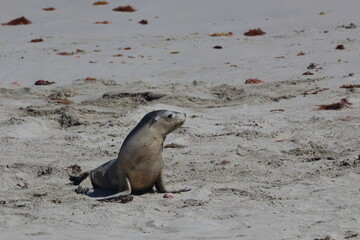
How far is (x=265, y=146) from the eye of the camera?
10.2 m

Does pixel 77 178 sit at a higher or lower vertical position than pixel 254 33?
lower

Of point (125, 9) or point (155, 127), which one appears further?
point (125, 9)

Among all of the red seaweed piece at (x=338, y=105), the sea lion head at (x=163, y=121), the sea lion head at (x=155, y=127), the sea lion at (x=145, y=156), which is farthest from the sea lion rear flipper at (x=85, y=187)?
the red seaweed piece at (x=338, y=105)

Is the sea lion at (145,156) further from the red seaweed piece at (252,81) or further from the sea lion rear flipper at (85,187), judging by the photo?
the red seaweed piece at (252,81)

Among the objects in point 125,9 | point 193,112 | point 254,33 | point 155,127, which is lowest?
point 193,112

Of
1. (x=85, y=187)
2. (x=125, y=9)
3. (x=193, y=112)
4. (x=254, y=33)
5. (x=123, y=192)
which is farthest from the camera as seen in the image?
(x=125, y=9)

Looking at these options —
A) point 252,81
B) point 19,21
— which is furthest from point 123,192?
point 19,21

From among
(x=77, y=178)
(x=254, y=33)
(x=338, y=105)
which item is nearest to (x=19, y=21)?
(x=254, y=33)

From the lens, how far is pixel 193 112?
1248 centimetres

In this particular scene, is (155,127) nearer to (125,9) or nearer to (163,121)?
(163,121)

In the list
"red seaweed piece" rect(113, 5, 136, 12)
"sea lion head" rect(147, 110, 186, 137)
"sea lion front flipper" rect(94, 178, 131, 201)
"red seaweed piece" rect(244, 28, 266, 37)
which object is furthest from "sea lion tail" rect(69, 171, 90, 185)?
"red seaweed piece" rect(113, 5, 136, 12)

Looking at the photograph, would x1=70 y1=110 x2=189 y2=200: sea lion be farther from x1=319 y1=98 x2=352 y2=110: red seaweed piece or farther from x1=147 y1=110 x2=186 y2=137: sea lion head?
x1=319 y1=98 x2=352 y2=110: red seaweed piece

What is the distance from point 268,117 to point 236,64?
14.0 ft

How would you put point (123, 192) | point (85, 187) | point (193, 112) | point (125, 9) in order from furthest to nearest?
point (125, 9) → point (193, 112) → point (85, 187) → point (123, 192)
